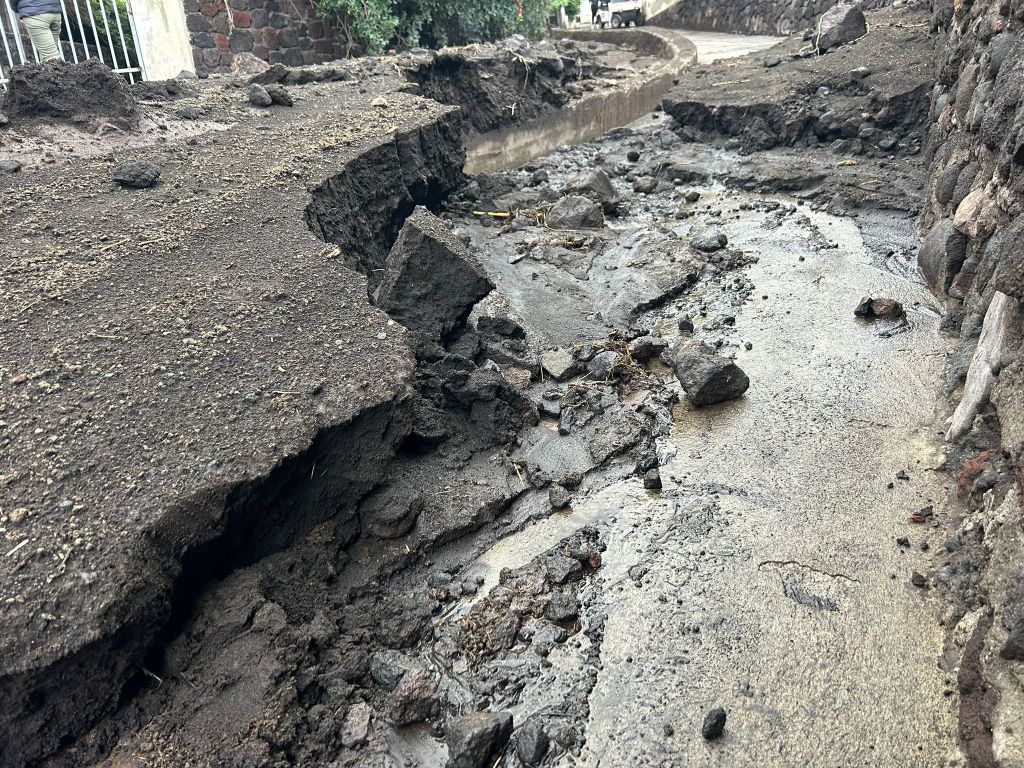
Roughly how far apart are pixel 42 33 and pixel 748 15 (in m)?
14.1

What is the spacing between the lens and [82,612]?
210 centimetres

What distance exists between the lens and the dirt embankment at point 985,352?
207 cm

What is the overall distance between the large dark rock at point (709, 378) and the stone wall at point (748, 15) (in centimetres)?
953

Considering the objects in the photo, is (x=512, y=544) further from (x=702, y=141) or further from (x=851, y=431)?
(x=702, y=141)

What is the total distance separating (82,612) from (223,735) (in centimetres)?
55

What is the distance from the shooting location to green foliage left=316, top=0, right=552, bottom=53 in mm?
10192

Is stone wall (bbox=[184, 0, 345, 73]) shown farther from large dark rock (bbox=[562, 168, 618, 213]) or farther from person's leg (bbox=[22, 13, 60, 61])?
large dark rock (bbox=[562, 168, 618, 213])

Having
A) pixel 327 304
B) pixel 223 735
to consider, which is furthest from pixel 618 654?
pixel 327 304

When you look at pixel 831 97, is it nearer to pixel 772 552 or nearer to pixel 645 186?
pixel 645 186

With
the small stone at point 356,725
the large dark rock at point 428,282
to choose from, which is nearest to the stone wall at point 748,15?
→ the large dark rock at point 428,282

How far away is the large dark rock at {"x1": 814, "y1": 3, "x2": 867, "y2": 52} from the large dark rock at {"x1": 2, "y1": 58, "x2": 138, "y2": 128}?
8.14 metres

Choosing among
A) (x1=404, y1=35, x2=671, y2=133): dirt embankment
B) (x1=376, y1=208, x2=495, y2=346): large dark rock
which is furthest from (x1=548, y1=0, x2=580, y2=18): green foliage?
(x1=376, y1=208, x2=495, y2=346): large dark rock

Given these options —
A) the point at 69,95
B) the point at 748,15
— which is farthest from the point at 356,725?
the point at 748,15

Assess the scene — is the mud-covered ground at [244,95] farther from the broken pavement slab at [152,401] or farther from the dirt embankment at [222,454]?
the broken pavement slab at [152,401]
